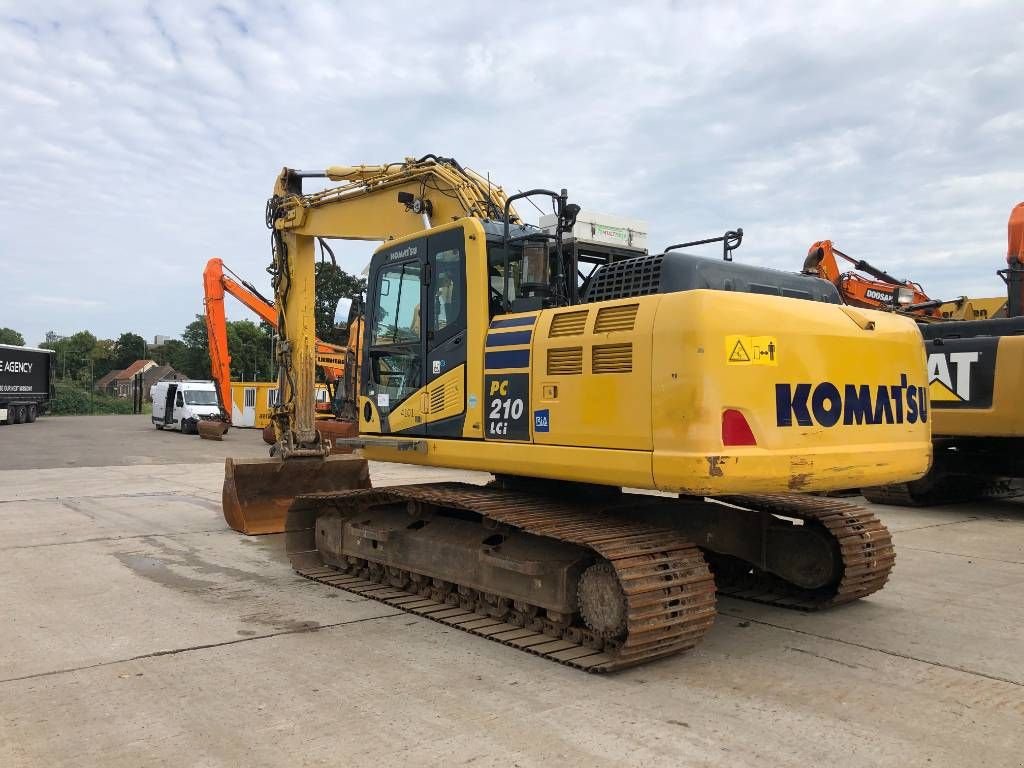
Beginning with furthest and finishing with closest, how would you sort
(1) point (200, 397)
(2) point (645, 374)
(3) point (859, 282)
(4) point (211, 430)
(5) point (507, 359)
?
(1) point (200, 397), (4) point (211, 430), (3) point (859, 282), (5) point (507, 359), (2) point (645, 374)

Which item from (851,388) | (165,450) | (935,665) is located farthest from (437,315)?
(165,450)

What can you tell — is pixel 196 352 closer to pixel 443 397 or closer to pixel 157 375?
pixel 157 375

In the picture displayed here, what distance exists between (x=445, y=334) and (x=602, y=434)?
166 centimetres

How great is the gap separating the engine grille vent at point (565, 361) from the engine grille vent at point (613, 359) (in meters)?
0.12

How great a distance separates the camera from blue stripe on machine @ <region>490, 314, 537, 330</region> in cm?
545

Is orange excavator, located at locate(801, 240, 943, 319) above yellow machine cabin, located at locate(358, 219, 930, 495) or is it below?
above

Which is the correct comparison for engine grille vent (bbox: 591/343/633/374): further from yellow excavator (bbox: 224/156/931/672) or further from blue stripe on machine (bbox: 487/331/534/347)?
blue stripe on machine (bbox: 487/331/534/347)

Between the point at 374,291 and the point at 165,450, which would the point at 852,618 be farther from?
the point at 165,450

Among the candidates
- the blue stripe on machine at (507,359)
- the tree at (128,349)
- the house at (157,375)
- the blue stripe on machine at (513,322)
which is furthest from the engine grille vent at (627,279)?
the tree at (128,349)

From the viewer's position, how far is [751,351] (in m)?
4.53

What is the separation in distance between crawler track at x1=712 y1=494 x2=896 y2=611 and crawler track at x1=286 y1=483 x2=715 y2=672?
119 cm

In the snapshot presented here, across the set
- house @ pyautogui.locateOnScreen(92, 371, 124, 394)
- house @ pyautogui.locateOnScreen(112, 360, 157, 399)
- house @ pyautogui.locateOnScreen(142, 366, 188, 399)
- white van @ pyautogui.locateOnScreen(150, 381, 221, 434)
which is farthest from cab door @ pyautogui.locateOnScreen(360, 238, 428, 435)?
house @ pyautogui.locateOnScreen(92, 371, 124, 394)

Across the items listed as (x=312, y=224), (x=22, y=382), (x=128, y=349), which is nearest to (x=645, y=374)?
(x=312, y=224)

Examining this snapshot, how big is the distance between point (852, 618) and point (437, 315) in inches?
143
